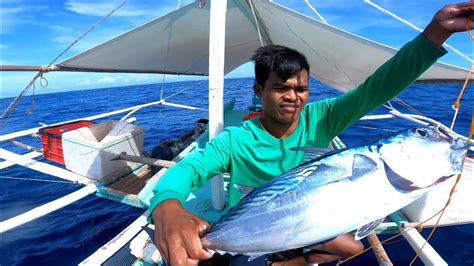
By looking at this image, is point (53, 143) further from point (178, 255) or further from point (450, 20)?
point (450, 20)

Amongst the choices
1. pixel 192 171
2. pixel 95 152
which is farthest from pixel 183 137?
pixel 192 171

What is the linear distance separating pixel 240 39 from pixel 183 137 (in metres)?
2.96

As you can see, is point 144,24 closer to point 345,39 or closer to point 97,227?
point 345,39

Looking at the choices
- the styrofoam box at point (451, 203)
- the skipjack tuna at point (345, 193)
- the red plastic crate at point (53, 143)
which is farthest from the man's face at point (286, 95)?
the red plastic crate at point (53, 143)

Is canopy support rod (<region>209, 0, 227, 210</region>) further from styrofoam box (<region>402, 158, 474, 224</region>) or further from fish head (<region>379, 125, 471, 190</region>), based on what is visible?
styrofoam box (<region>402, 158, 474, 224</region>)

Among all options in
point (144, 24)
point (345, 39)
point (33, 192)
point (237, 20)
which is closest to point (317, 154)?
point (345, 39)

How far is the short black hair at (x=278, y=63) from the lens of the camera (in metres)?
1.69

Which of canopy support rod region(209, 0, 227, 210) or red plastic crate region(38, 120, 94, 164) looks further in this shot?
red plastic crate region(38, 120, 94, 164)

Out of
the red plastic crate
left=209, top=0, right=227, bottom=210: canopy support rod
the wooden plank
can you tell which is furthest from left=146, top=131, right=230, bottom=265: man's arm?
the red plastic crate

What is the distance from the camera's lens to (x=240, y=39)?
6.82 m

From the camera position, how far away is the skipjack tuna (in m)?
1.16

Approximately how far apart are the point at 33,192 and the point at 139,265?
6120 millimetres

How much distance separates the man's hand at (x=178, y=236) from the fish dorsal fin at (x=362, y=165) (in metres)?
0.78

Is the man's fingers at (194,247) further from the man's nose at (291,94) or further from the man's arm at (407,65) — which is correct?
the man's arm at (407,65)
